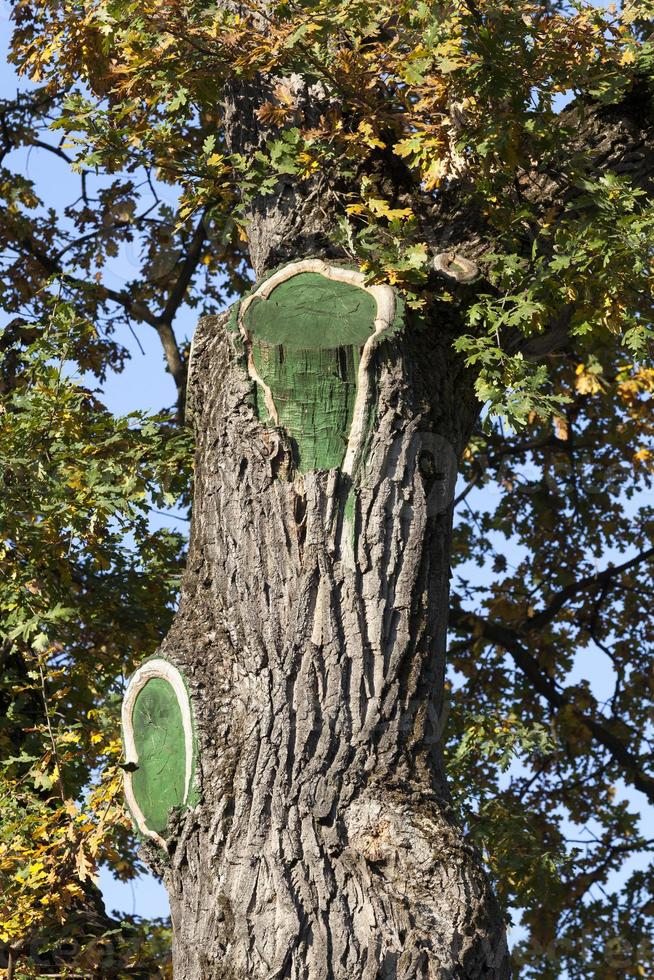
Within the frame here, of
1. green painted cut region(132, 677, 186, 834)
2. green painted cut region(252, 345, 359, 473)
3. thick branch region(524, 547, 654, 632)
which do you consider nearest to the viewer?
green painted cut region(132, 677, 186, 834)

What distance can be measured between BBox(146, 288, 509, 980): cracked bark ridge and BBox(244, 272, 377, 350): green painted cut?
0.12 metres

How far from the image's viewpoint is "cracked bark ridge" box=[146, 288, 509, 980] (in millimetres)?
3523

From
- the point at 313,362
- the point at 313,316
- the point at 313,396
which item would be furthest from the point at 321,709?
the point at 313,316

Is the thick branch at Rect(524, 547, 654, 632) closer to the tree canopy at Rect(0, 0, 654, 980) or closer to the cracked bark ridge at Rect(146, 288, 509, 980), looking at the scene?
→ the tree canopy at Rect(0, 0, 654, 980)

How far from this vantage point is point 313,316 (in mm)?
4254

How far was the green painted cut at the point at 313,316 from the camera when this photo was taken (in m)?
4.18

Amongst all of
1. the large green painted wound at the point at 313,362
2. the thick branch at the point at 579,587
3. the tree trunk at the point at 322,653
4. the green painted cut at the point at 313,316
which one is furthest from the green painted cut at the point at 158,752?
the thick branch at the point at 579,587

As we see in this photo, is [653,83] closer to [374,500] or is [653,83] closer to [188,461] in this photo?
[374,500]

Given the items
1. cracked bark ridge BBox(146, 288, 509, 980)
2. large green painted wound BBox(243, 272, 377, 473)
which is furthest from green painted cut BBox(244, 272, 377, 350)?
cracked bark ridge BBox(146, 288, 509, 980)

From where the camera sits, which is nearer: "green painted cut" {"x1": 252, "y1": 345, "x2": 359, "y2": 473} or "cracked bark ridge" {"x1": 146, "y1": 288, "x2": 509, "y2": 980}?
"cracked bark ridge" {"x1": 146, "y1": 288, "x2": 509, "y2": 980}

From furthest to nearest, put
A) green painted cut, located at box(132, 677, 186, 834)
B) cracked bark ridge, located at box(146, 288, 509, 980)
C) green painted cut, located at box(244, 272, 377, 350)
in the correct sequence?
green painted cut, located at box(244, 272, 377, 350)
green painted cut, located at box(132, 677, 186, 834)
cracked bark ridge, located at box(146, 288, 509, 980)

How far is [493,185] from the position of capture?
452cm

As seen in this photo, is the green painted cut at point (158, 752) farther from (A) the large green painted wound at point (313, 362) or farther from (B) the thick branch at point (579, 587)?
(B) the thick branch at point (579, 587)

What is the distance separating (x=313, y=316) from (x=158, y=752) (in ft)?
5.42
